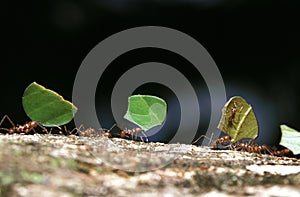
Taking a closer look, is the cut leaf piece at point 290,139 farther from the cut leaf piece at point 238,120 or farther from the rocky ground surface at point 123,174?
the rocky ground surface at point 123,174

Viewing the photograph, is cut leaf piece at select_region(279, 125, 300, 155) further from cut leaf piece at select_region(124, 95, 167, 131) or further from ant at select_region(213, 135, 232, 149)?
cut leaf piece at select_region(124, 95, 167, 131)

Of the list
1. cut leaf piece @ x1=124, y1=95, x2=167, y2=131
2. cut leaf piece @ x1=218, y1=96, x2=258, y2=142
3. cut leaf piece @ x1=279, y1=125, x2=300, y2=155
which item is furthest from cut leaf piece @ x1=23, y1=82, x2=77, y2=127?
cut leaf piece @ x1=279, y1=125, x2=300, y2=155

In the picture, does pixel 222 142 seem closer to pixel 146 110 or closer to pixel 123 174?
pixel 146 110

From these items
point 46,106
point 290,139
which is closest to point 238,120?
point 290,139

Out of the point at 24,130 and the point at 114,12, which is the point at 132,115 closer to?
the point at 24,130

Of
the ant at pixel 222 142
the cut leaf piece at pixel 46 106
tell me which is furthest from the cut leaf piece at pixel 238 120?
the cut leaf piece at pixel 46 106

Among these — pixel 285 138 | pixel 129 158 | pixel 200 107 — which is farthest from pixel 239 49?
pixel 129 158
